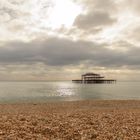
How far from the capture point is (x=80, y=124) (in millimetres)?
11336

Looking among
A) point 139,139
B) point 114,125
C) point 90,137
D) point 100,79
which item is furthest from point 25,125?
point 100,79

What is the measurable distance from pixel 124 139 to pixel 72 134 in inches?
82.2

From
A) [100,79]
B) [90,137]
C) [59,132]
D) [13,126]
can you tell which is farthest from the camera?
[100,79]

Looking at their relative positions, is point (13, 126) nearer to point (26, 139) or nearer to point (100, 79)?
point (26, 139)

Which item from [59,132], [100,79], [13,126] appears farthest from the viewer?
[100,79]

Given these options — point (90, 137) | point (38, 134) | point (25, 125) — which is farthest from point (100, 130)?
point (25, 125)

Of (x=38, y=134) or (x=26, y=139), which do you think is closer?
(x=26, y=139)

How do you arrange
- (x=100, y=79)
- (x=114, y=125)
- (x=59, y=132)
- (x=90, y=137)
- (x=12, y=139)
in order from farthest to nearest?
(x=100, y=79) → (x=114, y=125) → (x=59, y=132) → (x=90, y=137) → (x=12, y=139)

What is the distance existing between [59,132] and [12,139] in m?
2.13

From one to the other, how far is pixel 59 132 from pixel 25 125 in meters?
1.93

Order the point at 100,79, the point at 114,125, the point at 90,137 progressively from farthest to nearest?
the point at 100,79
the point at 114,125
the point at 90,137

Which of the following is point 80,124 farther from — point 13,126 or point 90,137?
point 13,126

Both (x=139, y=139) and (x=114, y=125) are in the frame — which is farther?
(x=114, y=125)

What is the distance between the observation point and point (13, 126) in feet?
34.4
